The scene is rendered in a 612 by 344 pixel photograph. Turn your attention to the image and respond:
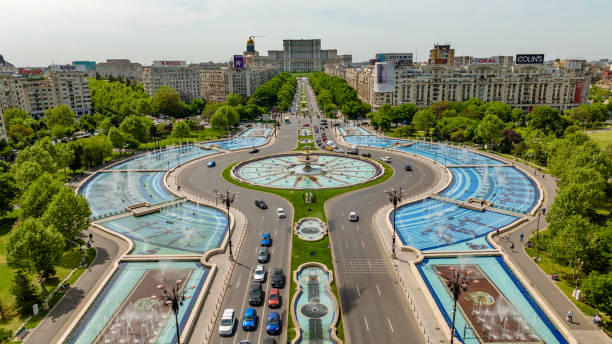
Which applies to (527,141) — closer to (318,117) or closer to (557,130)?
(557,130)

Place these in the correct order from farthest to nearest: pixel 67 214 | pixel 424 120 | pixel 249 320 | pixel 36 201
Result: pixel 424 120 < pixel 36 201 < pixel 67 214 < pixel 249 320

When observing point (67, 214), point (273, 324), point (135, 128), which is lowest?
point (273, 324)

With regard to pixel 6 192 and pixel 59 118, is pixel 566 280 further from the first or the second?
pixel 59 118

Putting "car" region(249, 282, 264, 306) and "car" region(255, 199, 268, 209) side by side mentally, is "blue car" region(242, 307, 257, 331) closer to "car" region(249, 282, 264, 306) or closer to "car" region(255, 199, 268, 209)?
"car" region(249, 282, 264, 306)

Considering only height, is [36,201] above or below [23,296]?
above

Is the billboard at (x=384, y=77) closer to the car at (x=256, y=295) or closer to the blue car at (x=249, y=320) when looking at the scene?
the car at (x=256, y=295)

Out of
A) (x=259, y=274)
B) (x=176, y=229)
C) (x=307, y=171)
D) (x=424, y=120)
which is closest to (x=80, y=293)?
(x=176, y=229)

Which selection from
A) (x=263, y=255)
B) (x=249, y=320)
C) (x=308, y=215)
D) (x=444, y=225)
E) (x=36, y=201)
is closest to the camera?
(x=249, y=320)

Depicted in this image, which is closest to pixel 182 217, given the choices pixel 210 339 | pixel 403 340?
pixel 210 339

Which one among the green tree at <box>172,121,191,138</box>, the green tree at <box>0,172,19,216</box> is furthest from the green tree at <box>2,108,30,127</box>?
the green tree at <box>0,172,19,216</box>
